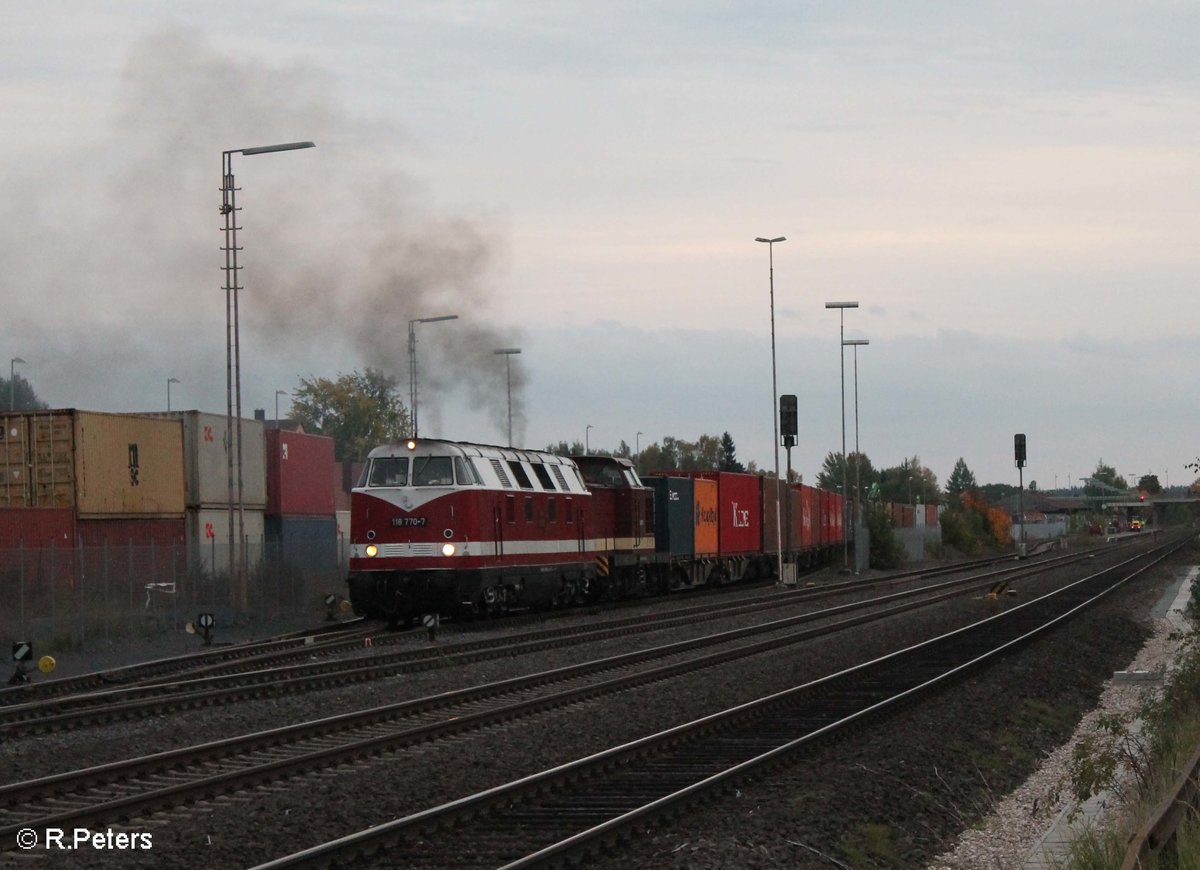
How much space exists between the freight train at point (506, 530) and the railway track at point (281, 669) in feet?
4.10

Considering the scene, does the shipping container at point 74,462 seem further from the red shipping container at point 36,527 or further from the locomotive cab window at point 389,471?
the locomotive cab window at point 389,471

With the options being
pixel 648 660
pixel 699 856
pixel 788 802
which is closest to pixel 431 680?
pixel 648 660

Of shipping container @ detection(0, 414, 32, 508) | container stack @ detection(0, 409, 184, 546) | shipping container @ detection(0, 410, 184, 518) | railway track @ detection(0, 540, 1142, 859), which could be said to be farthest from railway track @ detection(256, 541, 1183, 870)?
shipping container @ detection(0, 414, 32, 508)

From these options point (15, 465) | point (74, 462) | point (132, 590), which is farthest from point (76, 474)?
point (132, 590)

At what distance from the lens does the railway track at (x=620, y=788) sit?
33.7ft

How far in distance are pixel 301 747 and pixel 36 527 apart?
79.6 ft

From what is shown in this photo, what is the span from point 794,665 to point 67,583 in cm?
1464

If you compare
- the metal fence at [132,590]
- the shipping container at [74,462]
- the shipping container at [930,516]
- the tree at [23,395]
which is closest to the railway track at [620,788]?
the metal fence at [132,590]

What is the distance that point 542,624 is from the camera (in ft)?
105

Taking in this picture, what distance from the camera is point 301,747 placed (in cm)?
1492

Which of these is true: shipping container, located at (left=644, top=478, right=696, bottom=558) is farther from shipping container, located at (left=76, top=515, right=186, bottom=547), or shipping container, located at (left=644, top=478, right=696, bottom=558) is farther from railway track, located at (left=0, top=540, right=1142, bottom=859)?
railway track, located at (left=0, top=540, right=1142, bottom=859)

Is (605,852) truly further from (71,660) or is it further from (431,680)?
(71,660)

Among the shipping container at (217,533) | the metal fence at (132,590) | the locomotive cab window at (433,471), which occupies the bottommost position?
the metal fence at (132,590)

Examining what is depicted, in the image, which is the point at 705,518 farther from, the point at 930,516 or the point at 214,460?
the point at 930,516
